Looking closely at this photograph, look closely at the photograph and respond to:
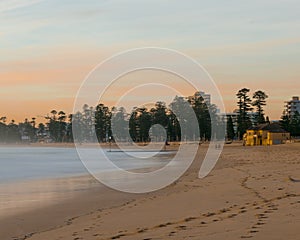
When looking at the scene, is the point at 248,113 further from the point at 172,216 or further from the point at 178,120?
the point at 172,216

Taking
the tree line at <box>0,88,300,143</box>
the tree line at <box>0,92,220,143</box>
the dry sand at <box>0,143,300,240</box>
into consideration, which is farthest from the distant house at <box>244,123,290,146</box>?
the dry sand at <box>0,143,300,240</box>

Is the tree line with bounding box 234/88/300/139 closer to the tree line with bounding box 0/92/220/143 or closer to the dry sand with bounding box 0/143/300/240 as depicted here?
the tree line with bounding box 0/92/220/143

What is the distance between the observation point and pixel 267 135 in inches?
3369

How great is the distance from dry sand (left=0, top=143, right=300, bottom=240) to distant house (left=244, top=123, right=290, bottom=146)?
69067 millimetres

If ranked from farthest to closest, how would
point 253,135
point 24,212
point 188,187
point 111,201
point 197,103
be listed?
point 197,103 → point 253,135 → point 188,187 → point 111,201 → point 24,212

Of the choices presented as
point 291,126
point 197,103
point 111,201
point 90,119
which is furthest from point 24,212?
point 90,119

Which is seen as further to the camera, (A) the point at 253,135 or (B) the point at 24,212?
(A) the point at 253,135

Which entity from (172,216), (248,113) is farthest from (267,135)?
(172,216)

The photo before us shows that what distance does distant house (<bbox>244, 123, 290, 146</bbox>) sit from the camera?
84.9m

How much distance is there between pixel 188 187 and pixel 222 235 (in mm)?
10627

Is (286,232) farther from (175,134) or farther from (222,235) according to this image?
(175,134)

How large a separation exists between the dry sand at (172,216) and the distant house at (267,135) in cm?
6907

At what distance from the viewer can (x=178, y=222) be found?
10492 mm

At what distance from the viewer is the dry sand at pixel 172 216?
8961 mm
